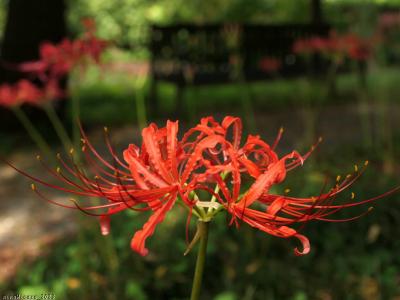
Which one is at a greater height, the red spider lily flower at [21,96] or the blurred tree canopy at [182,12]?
the red spider lily flower at [21,96]

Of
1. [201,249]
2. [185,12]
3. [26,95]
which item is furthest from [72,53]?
[185,12]

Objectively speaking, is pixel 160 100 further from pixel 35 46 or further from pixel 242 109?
pixel 35 46

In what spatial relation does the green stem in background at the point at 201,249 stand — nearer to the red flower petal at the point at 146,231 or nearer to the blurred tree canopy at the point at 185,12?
the red flower petal at the point at 146,231

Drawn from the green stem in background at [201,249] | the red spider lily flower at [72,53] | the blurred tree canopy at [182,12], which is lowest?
the blurred tree canopy at [182,12]

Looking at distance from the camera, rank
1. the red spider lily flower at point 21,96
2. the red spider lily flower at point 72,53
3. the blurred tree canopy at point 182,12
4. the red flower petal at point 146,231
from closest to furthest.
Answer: the red flower petal at point 146,231, the red spider lily flower at point 72,53, the red spider lily flower at point 21,96, the blurred tree canopy at point 182,12

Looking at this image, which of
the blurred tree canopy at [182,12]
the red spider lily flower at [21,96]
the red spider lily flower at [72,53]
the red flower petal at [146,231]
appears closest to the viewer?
the red flower petal at [146,231]

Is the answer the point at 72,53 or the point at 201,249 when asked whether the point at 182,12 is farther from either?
the point at 201,249

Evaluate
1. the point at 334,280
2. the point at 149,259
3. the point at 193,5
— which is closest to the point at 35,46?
the point at 149,259

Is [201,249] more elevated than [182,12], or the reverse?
[201,249]

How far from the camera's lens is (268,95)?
9055 mm

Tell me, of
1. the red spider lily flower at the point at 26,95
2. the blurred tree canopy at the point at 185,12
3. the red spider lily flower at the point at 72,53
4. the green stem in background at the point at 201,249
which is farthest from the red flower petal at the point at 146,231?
the blurred tree canopy at the point at 185,12

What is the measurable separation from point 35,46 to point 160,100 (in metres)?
2.65

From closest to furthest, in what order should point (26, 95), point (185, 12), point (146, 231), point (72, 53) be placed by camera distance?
point (146, 231), point (72, 53), point (26, 95), point (185, 12)

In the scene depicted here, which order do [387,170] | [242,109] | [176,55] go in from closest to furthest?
[387,170] → [176,55] → [242,109]
